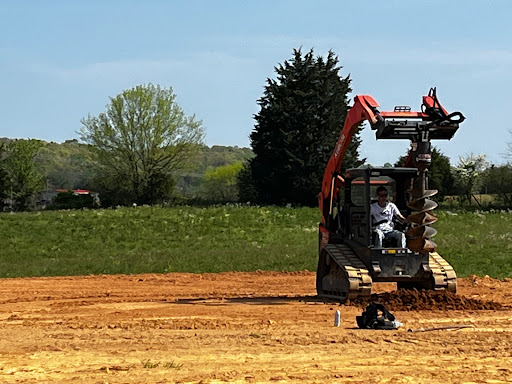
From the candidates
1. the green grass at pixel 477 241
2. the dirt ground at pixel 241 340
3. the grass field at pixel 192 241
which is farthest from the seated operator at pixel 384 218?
the grass field at pixel 192 241

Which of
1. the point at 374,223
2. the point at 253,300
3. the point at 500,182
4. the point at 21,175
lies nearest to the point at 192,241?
the point at 253,300

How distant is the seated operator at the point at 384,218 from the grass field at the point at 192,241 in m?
9.01

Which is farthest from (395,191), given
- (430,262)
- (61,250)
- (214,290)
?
(61,250)

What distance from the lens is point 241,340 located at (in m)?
10.4

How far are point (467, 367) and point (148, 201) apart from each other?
60.6 m

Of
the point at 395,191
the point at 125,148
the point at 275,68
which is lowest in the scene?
the point at 395,191

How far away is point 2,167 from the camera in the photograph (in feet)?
250

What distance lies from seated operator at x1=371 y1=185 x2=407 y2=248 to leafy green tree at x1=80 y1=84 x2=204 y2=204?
5336 centimetres

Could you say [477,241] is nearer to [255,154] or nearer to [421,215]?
[421,215]

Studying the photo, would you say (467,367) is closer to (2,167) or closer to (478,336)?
(478,336)

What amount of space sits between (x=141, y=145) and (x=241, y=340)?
60006mm

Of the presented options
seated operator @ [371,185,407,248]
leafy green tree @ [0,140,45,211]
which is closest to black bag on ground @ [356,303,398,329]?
seated operator @ [371,185,407,248]

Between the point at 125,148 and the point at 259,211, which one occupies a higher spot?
the point at 125,148

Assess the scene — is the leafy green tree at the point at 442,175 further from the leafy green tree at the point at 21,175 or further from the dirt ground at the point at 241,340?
the dirt ground at the point at 241,340
